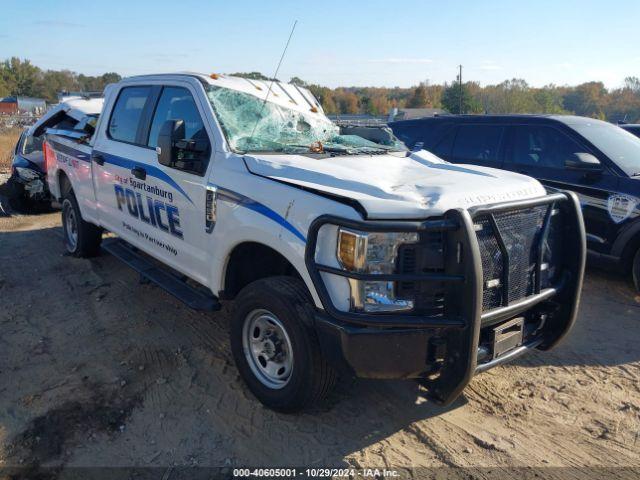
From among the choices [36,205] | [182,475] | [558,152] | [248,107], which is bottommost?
[182,475]

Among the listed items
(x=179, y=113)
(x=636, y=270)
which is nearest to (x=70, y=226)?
(x=179, y=113)

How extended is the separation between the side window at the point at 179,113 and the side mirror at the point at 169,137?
23 cm

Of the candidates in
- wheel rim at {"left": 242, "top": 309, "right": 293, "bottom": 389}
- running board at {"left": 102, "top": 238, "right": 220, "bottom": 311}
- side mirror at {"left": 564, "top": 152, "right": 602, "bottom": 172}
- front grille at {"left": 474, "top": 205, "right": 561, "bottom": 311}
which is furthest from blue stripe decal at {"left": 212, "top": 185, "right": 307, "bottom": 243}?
side mirror at {"left": 564, "top": 152, "right": 602, "bottom": 172}

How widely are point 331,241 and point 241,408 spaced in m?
1.46

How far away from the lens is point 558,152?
619 centimetres

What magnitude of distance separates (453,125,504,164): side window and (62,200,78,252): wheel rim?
526 cm

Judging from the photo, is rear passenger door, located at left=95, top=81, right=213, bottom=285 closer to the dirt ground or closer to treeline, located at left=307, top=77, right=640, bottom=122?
the dirt ground

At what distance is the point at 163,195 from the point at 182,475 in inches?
88.5

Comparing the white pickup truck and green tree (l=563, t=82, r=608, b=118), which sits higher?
green tree (l=563, t=82, r=608, b=118)

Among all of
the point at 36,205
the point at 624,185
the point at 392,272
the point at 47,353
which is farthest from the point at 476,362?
the point at 36,205

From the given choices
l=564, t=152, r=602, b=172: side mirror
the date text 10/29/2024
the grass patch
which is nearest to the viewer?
the date text 10/29/2024

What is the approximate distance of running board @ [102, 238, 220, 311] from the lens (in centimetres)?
385

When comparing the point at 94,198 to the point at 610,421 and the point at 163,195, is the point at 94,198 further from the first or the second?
the point at 610,421

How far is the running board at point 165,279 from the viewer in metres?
3.85
